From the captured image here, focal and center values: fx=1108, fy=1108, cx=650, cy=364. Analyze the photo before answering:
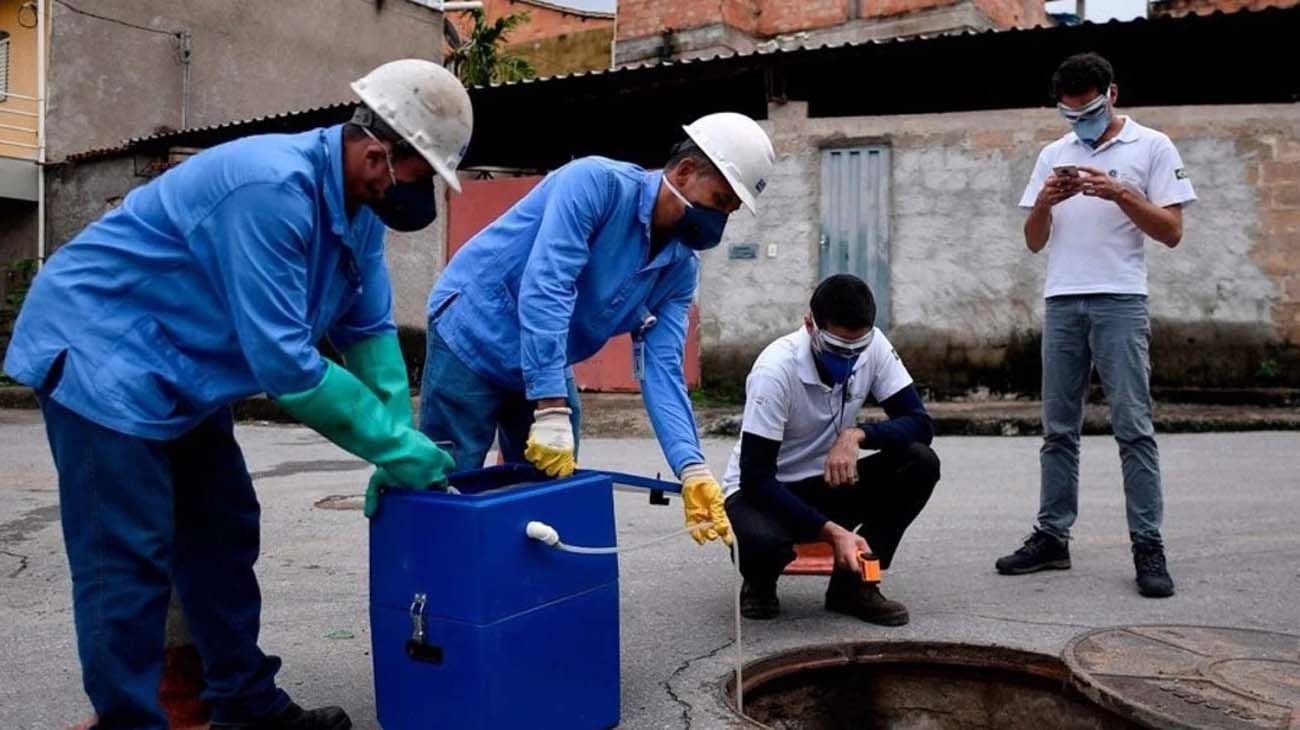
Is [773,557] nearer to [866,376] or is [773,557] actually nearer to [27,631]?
[866,376]

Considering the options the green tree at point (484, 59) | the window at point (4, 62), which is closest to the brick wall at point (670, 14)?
the green tree at point (484, 59)

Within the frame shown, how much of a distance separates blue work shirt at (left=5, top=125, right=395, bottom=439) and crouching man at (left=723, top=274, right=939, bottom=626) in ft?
5.34

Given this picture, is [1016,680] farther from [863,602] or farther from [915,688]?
[863,602]

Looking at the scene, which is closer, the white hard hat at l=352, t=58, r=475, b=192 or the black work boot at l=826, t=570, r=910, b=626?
the white hard hat at l=352, t=58, r=475, b=192

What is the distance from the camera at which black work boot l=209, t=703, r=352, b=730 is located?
2.50 m

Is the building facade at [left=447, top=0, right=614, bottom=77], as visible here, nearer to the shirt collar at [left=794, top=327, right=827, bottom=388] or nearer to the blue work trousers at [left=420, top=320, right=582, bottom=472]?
the shirt collar at [left=794, top=327, right=827, bottom=388]

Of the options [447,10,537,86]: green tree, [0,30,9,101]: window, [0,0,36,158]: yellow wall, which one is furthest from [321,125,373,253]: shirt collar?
[447,10,537,86]: green tree

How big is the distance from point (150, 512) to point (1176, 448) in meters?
6.98

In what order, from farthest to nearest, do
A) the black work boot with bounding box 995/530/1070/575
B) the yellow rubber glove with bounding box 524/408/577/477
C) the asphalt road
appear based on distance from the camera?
the black work boot with bounding box 995/530/1070/575 → the asphalt road → the yellow rubber glove with bounding box 524/408/577/477

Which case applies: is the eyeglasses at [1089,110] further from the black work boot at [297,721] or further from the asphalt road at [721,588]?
the black work boot at [297,721]

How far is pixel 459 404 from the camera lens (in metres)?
2.97

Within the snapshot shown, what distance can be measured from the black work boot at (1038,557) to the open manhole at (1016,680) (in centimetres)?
84

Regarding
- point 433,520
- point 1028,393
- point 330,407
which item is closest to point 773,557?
point 433,520

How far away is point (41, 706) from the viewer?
2.76m
